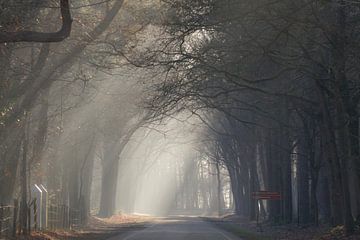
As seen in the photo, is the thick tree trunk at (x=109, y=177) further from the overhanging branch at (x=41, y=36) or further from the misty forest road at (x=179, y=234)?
the overhanging branch at (x=41, y=36)

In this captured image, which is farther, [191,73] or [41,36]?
[191,73]

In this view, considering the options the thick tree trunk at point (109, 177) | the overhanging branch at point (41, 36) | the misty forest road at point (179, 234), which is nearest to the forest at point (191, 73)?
the overhanging branch at point (41, 36)

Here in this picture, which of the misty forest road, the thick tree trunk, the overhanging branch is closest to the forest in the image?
the overhanging branch

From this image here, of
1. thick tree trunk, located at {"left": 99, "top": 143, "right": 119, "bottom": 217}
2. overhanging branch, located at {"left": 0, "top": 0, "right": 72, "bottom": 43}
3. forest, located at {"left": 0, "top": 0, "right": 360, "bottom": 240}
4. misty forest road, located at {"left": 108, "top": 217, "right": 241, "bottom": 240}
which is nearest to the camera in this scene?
overhanging branch, located at {"left": 0, "top": 0, "right": 72, "bottom": 43}

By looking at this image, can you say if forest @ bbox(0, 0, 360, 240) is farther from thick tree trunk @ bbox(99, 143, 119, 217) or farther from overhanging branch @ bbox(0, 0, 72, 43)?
thick tree trunk @ bbox(99, 143, 119, 217)

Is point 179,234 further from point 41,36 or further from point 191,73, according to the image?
point 41,36

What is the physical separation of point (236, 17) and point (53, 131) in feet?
81.5

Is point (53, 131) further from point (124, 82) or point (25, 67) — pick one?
point (25, 67)

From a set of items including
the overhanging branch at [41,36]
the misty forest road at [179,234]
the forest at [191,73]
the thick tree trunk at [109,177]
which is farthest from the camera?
the thick tree trunk at [109,177]

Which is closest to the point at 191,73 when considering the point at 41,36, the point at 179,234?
the point at 179,234

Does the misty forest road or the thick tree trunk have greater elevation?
the thick tree trunk

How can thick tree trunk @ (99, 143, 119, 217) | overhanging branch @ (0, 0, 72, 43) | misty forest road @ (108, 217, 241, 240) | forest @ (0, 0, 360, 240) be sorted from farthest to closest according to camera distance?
1. thick tree trunk @ (99, 143, 119, 217)
2. misty forest road @ (108, 217, 241, 240)
3. forest @ (0, 0, 360, 240)
4. overhanging branch @ (0, 0, 72, 43)

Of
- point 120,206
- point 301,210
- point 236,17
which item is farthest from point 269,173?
point 120,206

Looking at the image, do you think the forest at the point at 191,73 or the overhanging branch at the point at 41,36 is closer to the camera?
the overhanging branch at the point at 41,36
